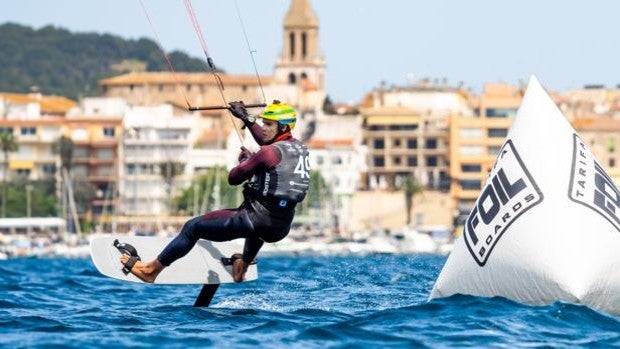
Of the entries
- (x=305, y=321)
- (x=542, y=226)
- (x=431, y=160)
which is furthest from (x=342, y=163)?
(x=305, y=321)

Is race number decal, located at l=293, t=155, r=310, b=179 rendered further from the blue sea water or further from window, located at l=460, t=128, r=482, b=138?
window, located at l=460, t=128, r=482, b=138

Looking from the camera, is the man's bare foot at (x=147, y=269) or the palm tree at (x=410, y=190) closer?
the man's bare foot at (x=147, y=269)

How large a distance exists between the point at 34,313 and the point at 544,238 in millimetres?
4900

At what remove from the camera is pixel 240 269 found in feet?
56.2

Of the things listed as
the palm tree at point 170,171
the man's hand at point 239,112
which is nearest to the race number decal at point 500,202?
the man's hand at point 239,112

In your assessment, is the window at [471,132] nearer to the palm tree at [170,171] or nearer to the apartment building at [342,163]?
the apartment building at [342,163]

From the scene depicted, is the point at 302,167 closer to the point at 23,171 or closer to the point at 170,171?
the point at 170,171

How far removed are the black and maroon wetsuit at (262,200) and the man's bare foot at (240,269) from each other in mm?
587

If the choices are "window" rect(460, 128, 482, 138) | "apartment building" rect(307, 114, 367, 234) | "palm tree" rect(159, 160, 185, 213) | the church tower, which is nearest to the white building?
"palm tree" rect(159, 160, 185, 213)

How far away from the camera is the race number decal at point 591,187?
15648 millimetres

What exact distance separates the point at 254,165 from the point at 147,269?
5.26 feet

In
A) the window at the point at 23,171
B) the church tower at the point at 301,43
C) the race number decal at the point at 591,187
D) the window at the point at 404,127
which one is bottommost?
the window at the point at 23,171

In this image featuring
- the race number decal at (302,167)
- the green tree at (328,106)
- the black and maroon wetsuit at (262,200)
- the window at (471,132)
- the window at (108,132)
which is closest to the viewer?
the black and maroon wetsuit at (262,200)

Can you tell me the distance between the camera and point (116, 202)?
12888cm
